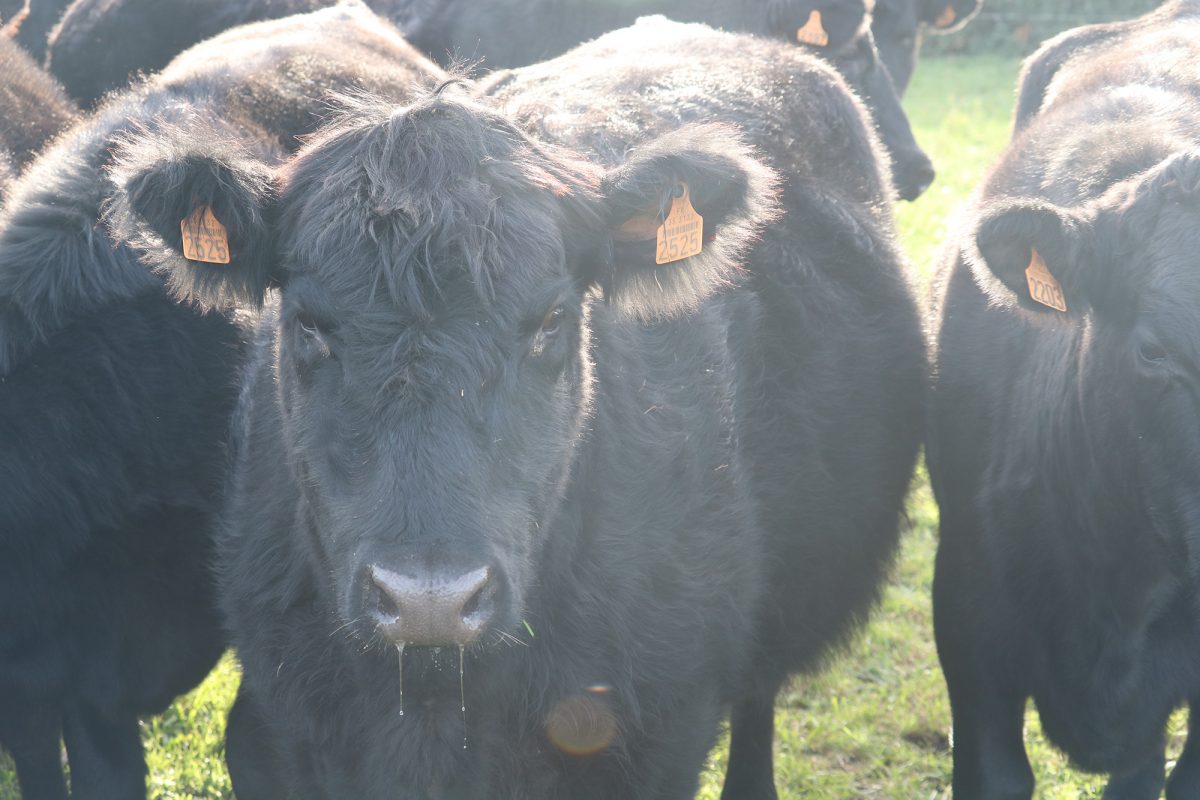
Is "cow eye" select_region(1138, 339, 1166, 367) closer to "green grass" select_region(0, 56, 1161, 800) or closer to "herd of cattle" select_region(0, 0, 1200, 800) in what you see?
"herd of cattle" select_region(0, 0, 1200, 800)

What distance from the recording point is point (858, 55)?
7.38m

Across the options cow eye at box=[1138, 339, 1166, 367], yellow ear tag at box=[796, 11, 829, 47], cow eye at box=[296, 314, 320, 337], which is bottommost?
yellow ear tag at box=[796, 11, 829, 47]

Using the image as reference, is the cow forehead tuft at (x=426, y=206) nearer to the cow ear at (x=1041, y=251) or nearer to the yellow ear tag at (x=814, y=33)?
the cow ear at (x=1041, y=251)

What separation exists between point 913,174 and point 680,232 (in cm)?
475

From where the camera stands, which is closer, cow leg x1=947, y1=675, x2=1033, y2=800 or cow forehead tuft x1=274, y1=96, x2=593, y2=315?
cow forehead tuft x1=274, y1=96, x2=593, y2=315

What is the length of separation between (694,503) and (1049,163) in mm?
1937

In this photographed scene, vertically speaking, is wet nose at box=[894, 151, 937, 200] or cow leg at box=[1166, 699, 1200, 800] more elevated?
cow leg at box=[1166, 699, 1200, 800]

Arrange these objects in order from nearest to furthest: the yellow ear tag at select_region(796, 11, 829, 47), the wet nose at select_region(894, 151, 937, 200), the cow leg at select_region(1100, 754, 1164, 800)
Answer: the cow leg at select_region(1100, 754, 1164, 800), the yellow ear tag at select_region(796, 11, 829, 47), the wet nose at select_region(894, 151, 937, 200)

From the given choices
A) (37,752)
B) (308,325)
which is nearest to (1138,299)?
(308,325)

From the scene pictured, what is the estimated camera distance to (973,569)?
3.95 meters

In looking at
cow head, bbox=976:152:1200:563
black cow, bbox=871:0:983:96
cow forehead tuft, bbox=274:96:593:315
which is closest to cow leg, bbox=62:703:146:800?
cow forehead tuft, bbox=274:96:593:315

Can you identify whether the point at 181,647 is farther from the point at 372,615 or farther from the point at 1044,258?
the point at 1044,258

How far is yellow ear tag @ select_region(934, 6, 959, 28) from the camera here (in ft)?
31.0

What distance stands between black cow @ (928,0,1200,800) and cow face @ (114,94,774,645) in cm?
93
